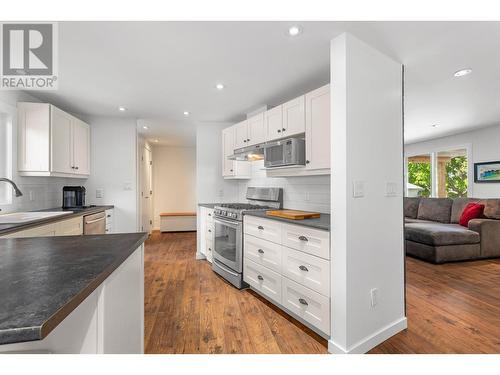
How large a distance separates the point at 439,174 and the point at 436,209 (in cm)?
166

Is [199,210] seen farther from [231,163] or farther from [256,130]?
[256,130]

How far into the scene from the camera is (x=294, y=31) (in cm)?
175

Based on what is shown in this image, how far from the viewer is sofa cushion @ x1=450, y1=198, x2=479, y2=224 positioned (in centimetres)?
459

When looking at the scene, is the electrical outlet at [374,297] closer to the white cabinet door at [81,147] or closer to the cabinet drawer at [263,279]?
the cabinet drawer at [263,279]

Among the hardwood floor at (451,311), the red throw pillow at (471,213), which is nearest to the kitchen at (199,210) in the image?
the hardwood floor at (451,311)

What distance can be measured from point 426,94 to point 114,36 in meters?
3.32

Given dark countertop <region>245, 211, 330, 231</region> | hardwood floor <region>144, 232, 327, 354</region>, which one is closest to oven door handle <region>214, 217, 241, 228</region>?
dark countertop <region>245, 211, 330, 231</region>

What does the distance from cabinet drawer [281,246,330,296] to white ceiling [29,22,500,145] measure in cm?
164

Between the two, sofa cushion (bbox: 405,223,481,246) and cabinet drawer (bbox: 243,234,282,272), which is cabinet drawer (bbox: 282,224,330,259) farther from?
sofa cushion (bbox: 405,223,481,246)

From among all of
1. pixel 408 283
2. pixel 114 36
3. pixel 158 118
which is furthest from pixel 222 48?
pixel 408 283

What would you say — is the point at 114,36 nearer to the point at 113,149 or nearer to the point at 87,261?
the point at 87,261

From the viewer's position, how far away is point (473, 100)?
131 inches

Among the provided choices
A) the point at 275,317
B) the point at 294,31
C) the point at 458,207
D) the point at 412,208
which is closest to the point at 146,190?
the point at 275,317

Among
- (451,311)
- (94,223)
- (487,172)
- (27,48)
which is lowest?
(451,311)
